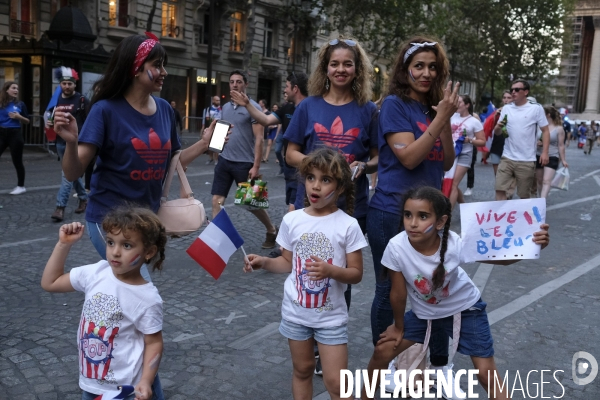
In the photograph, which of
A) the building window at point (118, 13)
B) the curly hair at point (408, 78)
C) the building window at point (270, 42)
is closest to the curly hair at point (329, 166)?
the curly hair at point (408, 78)

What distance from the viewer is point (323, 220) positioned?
9.88 feet

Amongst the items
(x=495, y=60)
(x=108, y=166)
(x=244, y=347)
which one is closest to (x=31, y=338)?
(x=244, y=347)

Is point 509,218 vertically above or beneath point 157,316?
above

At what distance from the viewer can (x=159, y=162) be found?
10.6 ft

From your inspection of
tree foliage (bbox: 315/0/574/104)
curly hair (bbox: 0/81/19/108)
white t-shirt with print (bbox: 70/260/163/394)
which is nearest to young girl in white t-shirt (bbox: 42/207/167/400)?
white t-shirt with print (bbox: 70/260/163/394)

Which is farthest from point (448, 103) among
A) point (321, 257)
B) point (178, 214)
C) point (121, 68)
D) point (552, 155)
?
point (552, 155)

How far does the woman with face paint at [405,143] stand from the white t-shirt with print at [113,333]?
131cm

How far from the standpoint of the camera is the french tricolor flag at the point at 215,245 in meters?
3.14

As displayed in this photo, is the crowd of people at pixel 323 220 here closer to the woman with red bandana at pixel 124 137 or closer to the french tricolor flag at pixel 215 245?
the woman with red bandana at pixel 124 137

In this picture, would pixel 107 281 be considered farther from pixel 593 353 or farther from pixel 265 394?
pixel 593 353

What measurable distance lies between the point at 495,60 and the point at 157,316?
5075 cm

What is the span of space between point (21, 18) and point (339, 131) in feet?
75.1

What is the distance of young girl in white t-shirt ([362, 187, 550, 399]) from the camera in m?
2.96

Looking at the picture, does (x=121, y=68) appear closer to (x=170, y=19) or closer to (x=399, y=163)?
(x=399, y=163)
